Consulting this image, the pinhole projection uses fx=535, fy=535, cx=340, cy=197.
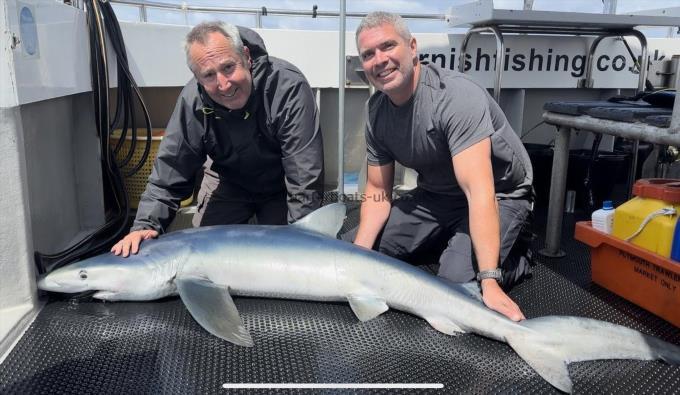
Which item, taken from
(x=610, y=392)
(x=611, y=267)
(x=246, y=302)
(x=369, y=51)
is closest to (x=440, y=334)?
(x=610, y=392)

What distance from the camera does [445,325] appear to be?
2.26 meters

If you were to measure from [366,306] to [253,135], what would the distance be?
130 cm

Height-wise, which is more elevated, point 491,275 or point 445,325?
point 491,275

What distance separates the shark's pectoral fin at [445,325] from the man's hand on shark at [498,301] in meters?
0.16

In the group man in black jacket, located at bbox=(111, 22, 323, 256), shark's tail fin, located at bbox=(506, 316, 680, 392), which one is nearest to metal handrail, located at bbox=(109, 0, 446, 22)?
man in black jacket, located at bbox=(111, 22, 323, 256)

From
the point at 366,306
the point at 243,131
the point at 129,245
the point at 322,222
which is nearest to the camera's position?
the point at 366,306

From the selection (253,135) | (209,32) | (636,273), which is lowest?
(636,273)

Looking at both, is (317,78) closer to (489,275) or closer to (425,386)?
(489,275)

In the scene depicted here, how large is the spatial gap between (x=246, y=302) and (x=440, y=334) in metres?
0.91

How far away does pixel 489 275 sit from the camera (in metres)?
2.33

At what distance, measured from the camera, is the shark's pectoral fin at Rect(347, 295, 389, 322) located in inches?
92.3

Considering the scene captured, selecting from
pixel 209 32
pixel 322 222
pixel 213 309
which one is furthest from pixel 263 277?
pixel 209 32

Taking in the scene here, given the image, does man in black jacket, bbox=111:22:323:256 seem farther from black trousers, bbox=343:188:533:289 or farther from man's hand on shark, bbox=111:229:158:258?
black trousers, bbox=343:188:533:289

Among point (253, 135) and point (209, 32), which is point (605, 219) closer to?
point (253, 135)
